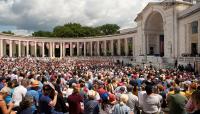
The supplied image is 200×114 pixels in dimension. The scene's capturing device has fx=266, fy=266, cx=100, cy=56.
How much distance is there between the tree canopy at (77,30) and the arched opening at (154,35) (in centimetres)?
5837

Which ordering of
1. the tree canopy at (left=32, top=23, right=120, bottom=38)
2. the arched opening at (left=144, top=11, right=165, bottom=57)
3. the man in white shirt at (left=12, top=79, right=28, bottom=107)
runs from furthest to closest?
the tree canopy at (left=32, top=23, right=120, bottom=38) → the arched opening at (left=144, top=11, right=165, bottom=57) → the man in white shirt at (left=12, top=79, right=28, bottom=107)

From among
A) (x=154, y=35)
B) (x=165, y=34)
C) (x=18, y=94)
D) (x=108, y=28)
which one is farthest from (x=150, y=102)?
(x=108, y=28)

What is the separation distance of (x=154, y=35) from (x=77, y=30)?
6079 centimetres

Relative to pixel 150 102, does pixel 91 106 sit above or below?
below

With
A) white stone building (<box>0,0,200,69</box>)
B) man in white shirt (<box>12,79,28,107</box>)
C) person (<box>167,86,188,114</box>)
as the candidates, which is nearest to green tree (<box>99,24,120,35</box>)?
white stone building (<box>0,0,200,69</box>)

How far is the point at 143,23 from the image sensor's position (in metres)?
59.8

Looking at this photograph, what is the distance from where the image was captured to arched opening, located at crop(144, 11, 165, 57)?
5934cm

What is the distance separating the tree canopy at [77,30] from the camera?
116 metres

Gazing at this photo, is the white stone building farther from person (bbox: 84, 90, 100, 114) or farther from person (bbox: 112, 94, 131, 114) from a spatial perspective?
person (bbox: 112, 94, 131, 114)

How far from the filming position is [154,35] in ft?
202

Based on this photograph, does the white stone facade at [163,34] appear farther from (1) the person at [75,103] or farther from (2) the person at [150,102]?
(1) the person at [75,103]

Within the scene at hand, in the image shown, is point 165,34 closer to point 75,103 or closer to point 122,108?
point 75,103

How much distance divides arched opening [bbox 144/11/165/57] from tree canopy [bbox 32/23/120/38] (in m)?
58.4

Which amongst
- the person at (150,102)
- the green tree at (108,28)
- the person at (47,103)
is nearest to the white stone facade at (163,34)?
the green tree at (108,28)
